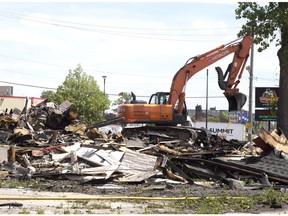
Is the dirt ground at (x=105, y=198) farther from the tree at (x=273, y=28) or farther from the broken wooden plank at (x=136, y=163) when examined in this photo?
the tree at (x=273, y=28)

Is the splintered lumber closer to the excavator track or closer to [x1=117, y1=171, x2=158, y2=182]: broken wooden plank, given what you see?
[x1=117, y1=171, x2=158, y2=182]: broken wooden plank

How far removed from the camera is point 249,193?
12.2 metres

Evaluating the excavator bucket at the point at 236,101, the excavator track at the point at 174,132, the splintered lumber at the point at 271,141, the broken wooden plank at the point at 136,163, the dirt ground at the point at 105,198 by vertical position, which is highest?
the excavator bucket at the point at 236,101

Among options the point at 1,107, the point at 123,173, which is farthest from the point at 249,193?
the point at 1,107

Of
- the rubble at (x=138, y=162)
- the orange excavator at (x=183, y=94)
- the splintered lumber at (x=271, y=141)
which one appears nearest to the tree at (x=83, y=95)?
the orange excavator at (x=183, y=94)

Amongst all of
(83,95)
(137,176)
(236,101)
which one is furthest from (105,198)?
(83,95)

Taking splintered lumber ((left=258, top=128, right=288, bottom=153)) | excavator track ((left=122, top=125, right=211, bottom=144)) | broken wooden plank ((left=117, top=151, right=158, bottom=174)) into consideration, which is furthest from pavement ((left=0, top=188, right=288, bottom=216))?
excavator track ((left=122, top=125, right=211, bottom=144))

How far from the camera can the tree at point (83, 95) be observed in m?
64.6

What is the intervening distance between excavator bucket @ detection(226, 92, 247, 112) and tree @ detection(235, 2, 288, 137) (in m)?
1.58

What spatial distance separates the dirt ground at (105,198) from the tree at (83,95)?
168 feet

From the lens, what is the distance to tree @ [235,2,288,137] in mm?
20328

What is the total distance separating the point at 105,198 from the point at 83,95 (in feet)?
183

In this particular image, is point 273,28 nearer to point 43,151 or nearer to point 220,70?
point 220,70

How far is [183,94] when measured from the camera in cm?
2336
